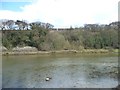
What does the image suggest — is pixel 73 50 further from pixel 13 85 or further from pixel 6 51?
pixel 13 85

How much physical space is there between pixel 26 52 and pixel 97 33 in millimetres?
7513

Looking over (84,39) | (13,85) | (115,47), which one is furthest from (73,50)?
(13,85)

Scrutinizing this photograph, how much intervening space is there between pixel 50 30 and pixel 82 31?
339cm

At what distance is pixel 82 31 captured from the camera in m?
27.2

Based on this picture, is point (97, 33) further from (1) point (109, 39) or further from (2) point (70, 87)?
(2) point (70, 87)

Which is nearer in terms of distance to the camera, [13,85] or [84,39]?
[13,85]

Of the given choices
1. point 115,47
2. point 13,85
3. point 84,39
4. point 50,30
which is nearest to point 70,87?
point 13,85

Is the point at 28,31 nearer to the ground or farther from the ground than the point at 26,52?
farther from the ground

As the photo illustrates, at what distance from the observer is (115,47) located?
23484 mm

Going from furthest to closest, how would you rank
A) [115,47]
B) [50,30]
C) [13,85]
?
[50,30] → [115,47] → [13,85]

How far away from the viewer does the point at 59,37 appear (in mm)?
26094

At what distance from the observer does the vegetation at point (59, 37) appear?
25047mm

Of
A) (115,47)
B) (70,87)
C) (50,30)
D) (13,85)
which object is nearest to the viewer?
(70,87)

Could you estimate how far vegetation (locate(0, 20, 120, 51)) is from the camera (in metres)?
25.0
